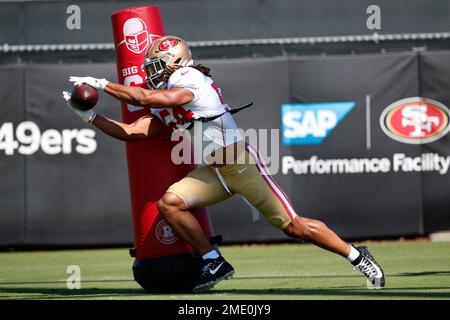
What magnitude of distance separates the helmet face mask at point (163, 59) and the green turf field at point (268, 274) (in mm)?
1666

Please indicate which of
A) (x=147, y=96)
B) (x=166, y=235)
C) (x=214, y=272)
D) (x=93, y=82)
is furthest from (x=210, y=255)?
(x=93, y=82)

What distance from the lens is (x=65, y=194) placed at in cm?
1262

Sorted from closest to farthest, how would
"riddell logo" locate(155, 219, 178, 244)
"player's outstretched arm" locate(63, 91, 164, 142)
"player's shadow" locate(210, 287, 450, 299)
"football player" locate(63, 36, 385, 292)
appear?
"player's shadow" locate(210, 287, 450, 299)
"football player" locate(63, 36, 385, 292)
"player's outstretched arm" locate(63, 91, 164, 142)
"riddell logo" locate(155, 219, 178, 244)

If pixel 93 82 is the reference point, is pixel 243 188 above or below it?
below

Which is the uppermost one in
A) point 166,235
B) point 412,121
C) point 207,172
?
point 412,121

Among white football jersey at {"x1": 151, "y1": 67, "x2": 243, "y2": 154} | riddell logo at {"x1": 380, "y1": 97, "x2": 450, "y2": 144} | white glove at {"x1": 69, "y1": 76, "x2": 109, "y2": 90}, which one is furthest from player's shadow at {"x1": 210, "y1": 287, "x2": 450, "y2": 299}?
riddell logo at {"x1": 380, "y1": 97, "x2": 450, "y2": 144}

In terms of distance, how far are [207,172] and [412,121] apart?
5502mm

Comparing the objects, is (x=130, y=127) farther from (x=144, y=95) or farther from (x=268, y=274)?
(x=268, y=274)

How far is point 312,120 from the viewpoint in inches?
494

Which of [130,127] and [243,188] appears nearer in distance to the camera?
[243,188]

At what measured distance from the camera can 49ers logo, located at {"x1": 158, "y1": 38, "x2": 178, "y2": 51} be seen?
7578mm

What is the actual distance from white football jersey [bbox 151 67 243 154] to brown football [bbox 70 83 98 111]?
59cm

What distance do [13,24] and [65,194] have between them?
2297 mm

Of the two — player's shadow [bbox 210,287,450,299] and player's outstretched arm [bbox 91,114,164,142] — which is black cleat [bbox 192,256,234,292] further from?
player's outstretched arm [bbox 91,114,164,142]
